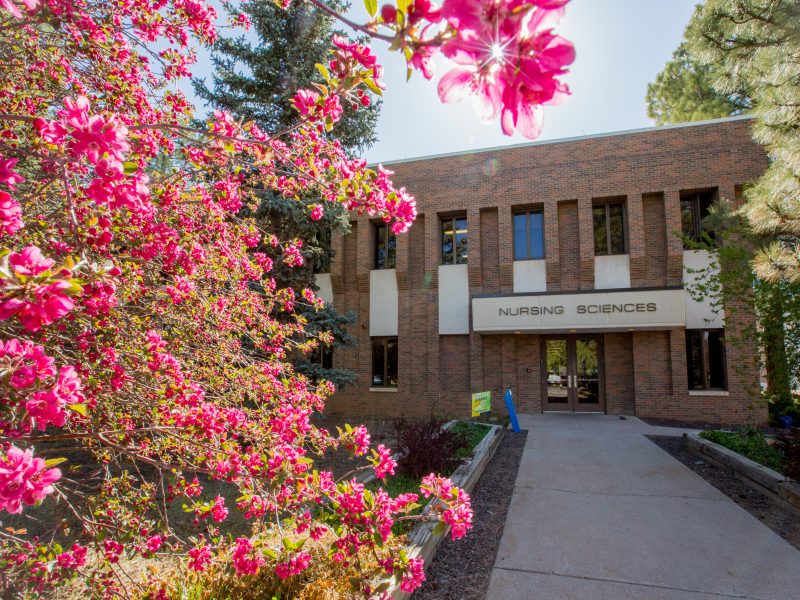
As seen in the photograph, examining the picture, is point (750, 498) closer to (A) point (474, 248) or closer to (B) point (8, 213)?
(B) point (8, 213)

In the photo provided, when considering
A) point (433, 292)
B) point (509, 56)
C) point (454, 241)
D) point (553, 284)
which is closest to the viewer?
point (509, 56)

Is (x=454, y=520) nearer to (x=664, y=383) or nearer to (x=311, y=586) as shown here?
(x=311, y=586)

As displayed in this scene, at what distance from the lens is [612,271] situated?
13.9 m

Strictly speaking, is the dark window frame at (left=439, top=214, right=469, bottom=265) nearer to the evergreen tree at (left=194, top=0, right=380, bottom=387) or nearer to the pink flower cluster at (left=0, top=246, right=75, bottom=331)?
the evergreen tree at (left=194, top=0, right=380, bottom=387)

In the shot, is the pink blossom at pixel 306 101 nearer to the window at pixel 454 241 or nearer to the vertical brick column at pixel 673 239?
the window at pixel 454 241

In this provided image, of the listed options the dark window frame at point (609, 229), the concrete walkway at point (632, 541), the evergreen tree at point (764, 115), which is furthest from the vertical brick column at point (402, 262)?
the evergreen tree at point (764, 115)

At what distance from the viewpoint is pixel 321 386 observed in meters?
4.36

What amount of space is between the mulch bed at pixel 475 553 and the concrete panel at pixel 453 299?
26.6 feet

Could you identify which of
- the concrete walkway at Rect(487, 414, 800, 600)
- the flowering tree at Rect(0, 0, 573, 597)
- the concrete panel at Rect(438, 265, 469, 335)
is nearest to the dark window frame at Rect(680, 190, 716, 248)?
the concrete panel at Rect(438, 265, 469, 335)

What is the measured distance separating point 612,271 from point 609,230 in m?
1.45

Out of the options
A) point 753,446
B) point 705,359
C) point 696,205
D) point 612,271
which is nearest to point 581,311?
point 612,271

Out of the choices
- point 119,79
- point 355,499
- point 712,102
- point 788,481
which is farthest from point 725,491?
point 712,102

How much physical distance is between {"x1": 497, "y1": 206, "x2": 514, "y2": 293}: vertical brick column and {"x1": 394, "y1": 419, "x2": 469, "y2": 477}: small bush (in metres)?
8.19

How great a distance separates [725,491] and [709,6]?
6.56 meters
